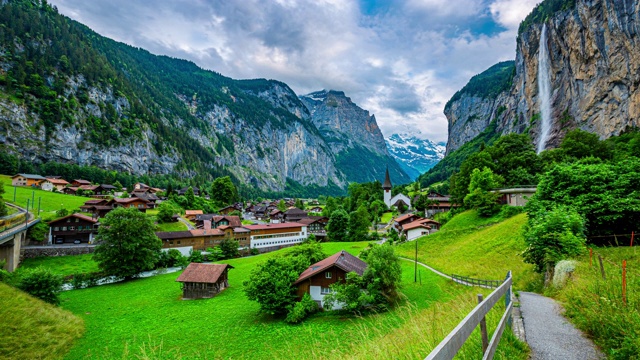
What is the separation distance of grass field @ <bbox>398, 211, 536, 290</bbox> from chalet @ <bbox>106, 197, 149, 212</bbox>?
59970mm

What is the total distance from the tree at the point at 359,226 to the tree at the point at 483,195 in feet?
76.5

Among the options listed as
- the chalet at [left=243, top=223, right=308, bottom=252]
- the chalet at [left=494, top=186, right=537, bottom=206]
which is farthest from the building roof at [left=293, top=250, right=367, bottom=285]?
the chalet at [left=243, top=223, right=308, bottom=252]

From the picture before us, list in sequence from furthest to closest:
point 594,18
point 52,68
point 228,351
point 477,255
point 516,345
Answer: point 52,68 < point 594,18 < point 477,255 < point 228,351 < point 516,345

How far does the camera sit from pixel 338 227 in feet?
225

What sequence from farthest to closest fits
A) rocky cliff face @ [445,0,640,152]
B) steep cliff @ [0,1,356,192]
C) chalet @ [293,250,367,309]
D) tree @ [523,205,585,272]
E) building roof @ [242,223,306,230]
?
steep cliff @ [0,1,356,192]
building roof @ [242,223,306,230]
rocky cliff face @ [445,0,640,152]
chalet @ [293,250,367,309]
tree @ [523,205,585,272]

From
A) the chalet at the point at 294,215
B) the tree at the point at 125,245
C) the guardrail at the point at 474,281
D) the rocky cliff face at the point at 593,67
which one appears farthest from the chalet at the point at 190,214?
the rocky cliff face at the point at 593,67

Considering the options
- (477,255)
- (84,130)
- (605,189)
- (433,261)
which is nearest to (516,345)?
(605,189)

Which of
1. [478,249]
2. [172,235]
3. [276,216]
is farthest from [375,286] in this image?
[276,216]

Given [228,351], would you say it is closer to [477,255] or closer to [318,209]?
[477,255]

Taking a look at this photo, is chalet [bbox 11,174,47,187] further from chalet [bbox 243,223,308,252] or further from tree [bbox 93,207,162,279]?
chalet [bbox 243,223,308,252]

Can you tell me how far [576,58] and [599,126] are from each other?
2042cm

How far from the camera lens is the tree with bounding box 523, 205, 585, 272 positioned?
1442 centimetres

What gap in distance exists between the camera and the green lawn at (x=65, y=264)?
138ft

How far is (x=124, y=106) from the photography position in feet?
514
